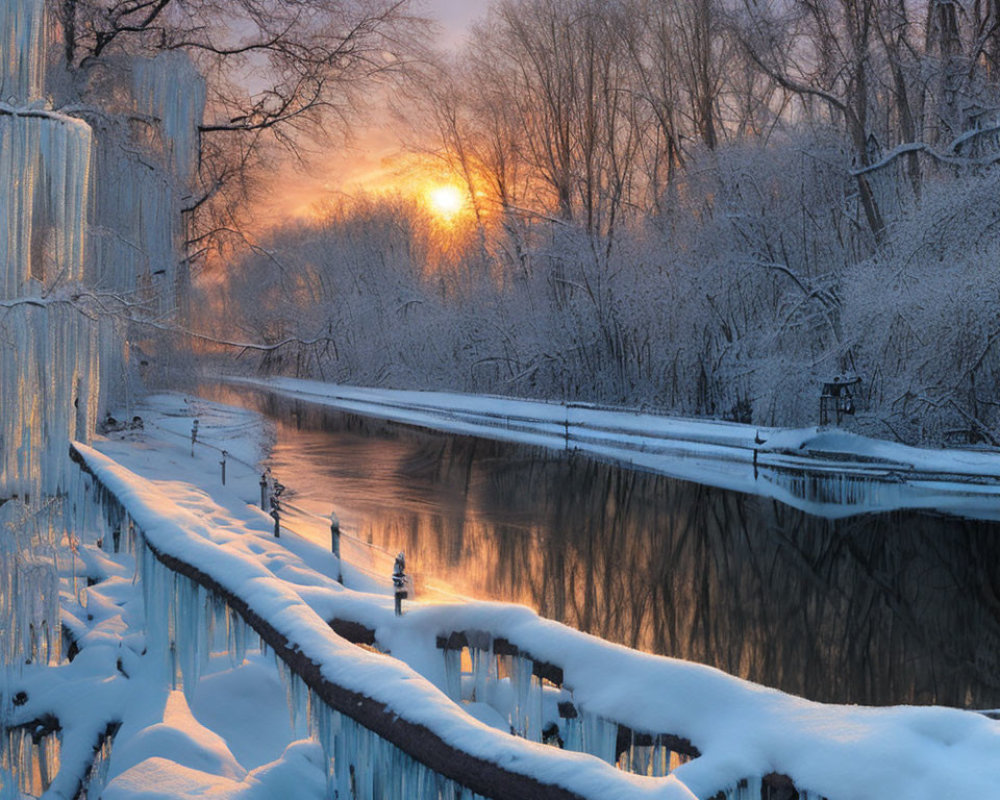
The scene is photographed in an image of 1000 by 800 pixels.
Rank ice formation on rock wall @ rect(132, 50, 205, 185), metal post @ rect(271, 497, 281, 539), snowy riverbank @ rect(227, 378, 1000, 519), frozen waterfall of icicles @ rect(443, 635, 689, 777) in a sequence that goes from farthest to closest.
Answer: snowy riverbank @ rect(227, 378, 1000, 519) < ice formation on rock wall @ rect(132, 50, 205, 185) < metal post @ rect(271, 497, 281, 539) < frozen waterfall of icicles @ rect(443, 635, 689, 777)

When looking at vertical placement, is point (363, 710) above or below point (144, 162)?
below

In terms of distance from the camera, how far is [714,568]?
38.5 ft

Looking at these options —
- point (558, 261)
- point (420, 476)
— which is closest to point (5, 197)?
point (420, 476)

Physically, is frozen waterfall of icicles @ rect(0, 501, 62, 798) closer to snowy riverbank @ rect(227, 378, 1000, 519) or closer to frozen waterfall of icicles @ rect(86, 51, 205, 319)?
frozen waterfall of icicles @ rect(86, 51, 205, 319)

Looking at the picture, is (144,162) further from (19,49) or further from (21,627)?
(21,627)

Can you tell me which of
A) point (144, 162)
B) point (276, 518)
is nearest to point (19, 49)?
point (276, 518)

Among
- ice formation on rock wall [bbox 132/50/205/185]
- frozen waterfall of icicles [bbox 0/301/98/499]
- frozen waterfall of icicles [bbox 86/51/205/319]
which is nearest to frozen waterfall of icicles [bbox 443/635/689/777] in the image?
frozen waterfall of icicles [bbox 0/301/98/499]

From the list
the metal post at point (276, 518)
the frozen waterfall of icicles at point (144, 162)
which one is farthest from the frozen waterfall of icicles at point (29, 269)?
the frozen waterfall of icicles at point (144, 162)

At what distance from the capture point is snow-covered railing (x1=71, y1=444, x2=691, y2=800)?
222 centimetres

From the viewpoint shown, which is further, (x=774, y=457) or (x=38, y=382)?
(x=774, y=457)

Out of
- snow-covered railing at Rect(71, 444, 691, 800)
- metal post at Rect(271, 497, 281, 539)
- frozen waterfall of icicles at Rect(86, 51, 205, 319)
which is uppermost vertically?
frozen waterfall of icicles at Rect(86, 51, 205, 319)

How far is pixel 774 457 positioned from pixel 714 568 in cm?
859

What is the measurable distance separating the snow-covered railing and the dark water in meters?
5.27

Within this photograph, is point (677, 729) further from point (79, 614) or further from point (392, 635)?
point (79, 614)
